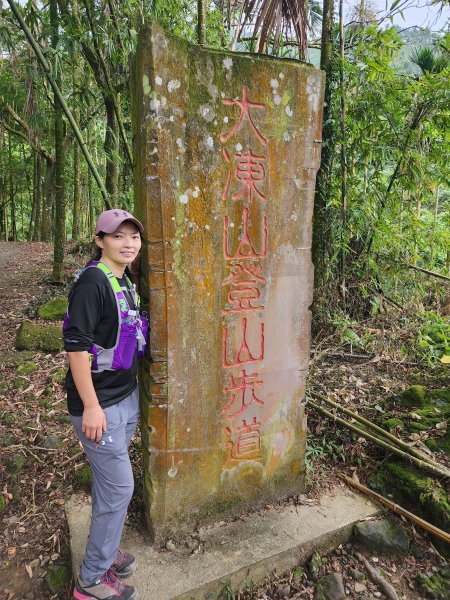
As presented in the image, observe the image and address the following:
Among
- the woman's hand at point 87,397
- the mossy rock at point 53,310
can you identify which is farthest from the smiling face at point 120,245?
the mossy rock at point 53,310

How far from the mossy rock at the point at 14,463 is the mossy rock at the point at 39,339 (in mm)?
1844

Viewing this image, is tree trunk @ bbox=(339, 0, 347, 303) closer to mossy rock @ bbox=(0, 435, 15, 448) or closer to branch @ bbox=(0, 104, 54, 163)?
mossy rock @ bbox=(0, 435, 15, 448)

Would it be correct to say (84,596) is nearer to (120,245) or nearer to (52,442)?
(52,442)

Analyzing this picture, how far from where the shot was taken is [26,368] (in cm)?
443

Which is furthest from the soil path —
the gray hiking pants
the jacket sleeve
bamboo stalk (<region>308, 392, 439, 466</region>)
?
bamboo stalk (<region>308, 392, 439, 466</region>)

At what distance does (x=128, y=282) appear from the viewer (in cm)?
214

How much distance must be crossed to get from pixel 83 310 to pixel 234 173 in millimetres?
1124

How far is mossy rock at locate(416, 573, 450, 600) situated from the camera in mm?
2375

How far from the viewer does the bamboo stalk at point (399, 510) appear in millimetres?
2590

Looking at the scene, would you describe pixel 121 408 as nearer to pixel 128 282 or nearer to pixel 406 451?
pixel 128 282

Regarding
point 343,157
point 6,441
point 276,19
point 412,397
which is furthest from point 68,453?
point 343,157

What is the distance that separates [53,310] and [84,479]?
3.30m

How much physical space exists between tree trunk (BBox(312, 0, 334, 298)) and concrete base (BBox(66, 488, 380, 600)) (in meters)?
2.82

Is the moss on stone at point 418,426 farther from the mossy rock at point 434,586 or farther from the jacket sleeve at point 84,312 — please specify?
the jacket sleeve at point 84,312
